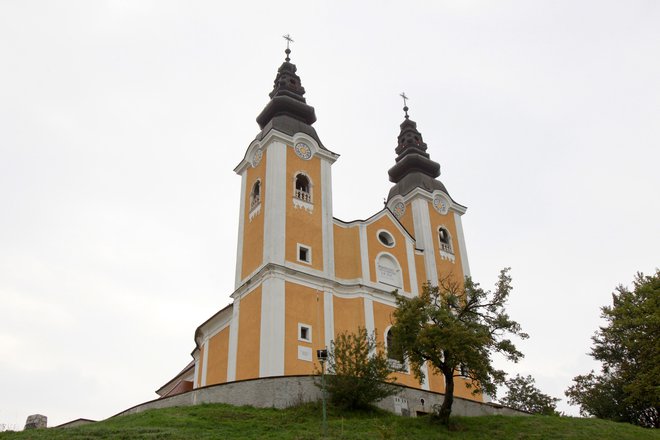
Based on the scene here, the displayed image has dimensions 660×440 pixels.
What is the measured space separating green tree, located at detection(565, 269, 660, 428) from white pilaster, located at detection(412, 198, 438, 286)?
922cm

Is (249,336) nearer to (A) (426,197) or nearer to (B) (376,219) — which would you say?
(B) (376,219)

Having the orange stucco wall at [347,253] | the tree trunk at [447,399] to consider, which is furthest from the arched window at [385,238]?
the tree trunk at [447,399]

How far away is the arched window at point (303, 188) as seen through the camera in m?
33.2

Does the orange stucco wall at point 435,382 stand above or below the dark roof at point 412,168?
below

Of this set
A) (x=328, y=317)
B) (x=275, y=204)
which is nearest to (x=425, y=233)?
(x=328, y=317)

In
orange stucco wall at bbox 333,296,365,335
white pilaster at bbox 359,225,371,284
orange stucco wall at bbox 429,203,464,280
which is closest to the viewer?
orange stucco wall at bbox 333,296,365,335

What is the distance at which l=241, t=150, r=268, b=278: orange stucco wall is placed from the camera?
104 ft

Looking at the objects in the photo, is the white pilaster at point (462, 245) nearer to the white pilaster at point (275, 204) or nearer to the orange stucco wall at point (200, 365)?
the white pilaster at point (275, 204)

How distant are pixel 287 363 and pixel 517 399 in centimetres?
2346

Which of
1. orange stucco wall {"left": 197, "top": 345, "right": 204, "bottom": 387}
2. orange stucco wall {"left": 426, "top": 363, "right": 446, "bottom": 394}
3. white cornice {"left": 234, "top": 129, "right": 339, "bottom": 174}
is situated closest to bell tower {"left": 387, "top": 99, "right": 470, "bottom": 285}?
orange stucco wall {"left": 426, "top": 363, "right": 446, "bottom": 394}

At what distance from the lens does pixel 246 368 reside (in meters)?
28.9

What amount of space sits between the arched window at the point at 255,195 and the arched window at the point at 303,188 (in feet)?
6.49

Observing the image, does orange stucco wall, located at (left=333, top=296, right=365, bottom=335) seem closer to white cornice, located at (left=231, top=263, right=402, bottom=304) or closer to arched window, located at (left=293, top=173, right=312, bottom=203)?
white cornice, located at (left=231, top=263, right=402, bottom=304)

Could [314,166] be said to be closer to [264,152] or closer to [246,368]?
[264,152]
